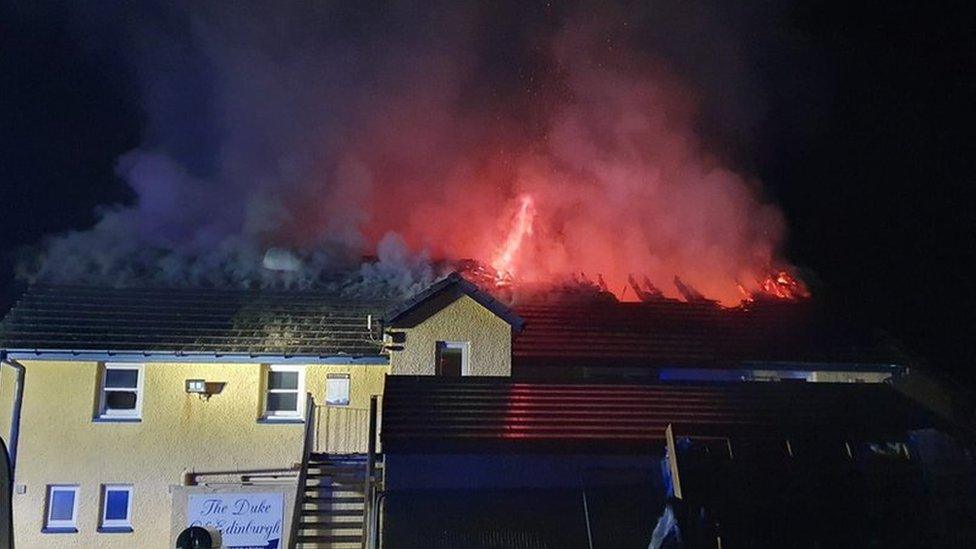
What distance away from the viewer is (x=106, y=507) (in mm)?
16109

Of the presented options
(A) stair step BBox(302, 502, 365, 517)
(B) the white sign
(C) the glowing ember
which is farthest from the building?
(C) the glowing ember

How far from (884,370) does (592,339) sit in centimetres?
752

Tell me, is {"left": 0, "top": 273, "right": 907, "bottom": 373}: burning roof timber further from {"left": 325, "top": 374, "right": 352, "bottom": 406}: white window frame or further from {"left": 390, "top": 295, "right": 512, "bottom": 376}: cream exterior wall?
{"left": 325, "top": 374, "right": 352, "bottom": 406}: white window frame

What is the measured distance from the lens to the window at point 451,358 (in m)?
17.1

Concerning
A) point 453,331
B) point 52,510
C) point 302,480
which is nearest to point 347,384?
point 453,331

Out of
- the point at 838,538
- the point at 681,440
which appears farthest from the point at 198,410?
the point at 838,538

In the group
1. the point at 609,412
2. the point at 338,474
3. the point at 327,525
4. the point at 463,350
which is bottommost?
the point at 327,525

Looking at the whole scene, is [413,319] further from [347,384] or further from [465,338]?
[347,384]

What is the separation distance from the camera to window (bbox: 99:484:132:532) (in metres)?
15.9

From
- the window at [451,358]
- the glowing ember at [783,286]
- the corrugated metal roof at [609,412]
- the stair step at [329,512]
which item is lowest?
the stair step at [329,512]

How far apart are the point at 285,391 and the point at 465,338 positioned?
14.3ft

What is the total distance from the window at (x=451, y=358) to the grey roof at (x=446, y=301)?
82 centimetres

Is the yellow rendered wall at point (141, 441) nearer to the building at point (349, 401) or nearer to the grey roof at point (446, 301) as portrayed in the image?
the building at point (349, 401)

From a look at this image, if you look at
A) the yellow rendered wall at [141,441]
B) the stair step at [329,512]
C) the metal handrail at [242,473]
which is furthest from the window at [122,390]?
the stair step at [329,512]
